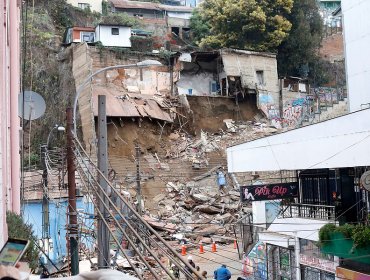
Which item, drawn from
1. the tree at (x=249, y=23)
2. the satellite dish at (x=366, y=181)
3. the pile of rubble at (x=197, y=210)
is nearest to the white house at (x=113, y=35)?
the tree at (x=249, y=23)

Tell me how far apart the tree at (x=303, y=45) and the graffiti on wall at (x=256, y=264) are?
26068mm

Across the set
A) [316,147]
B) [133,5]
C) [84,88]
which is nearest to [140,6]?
[133,5]

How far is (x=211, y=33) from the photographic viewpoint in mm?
47719

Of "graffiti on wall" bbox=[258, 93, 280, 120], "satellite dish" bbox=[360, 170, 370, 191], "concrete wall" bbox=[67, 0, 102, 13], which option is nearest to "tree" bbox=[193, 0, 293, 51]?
"graffiti on wall" bbox=[258, 93, 280, 120]

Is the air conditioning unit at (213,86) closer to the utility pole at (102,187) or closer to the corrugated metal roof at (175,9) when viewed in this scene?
the corrugated metal roof at (175,9)

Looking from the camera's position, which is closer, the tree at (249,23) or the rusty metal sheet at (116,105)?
the rusty metal sheet at (116,105)

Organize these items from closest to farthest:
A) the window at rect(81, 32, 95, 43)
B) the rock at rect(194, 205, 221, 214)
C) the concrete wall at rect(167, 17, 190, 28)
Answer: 1. the rock at rect(194, 205, 221, 214)
2. the window at rect(81, 32, 95, 43)
3. the concrete wall at rect(167, 17, 190, 28)

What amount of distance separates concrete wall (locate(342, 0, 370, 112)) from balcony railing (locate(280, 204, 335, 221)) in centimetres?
529

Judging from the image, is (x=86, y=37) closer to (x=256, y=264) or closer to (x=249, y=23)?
(x=249, y=23)

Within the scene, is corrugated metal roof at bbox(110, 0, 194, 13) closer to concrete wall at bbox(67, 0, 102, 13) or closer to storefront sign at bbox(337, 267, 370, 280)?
concrete wall at bbox(67, 0, 102, 13)

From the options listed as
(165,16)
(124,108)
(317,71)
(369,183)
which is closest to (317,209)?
(369,183)

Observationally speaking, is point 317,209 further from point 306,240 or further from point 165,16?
point 165,16

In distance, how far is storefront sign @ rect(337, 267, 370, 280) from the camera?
48.4 ft

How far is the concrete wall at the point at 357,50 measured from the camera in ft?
72.4
